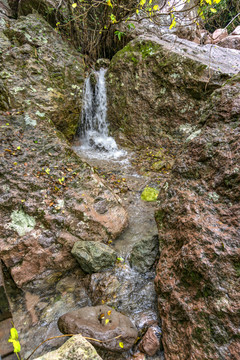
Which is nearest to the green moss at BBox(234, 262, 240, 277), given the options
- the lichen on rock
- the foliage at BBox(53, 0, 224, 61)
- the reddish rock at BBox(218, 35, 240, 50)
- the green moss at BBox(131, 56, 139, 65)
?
the lichen on rock

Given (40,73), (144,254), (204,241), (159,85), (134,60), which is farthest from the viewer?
(134,60)

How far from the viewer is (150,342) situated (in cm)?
180

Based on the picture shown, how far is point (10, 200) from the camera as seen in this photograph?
8.58 feet

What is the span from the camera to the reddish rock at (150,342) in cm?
178

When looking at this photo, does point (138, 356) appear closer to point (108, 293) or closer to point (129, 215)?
point (108, 293)

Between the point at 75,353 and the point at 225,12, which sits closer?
the point at 75,353

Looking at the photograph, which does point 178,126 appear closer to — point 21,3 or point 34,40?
point 34,40

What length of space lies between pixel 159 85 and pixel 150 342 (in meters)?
5.51

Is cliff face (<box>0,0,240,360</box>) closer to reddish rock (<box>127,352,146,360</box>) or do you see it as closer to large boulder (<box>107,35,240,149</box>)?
large boulder (<box>107,35,240,149</box>)

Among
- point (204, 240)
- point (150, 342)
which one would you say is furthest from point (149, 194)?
point (150, 342)

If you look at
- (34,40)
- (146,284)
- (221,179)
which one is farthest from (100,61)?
(146,284)

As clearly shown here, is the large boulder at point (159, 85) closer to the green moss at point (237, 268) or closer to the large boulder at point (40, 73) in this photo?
the large boulder at point (40, 73)

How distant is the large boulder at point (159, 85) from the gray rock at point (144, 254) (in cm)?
347

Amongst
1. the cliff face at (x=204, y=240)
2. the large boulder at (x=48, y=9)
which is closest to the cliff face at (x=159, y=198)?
the cliff face at (x=204, y=240)
